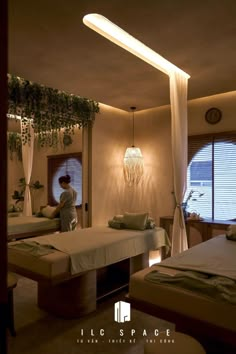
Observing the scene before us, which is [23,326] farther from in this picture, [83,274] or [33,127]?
[33,127]

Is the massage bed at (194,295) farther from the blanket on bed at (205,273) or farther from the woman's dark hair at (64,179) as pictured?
the woman's dark hair at (64,179)

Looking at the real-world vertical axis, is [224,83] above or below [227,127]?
above

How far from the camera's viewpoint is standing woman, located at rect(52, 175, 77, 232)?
3.86m

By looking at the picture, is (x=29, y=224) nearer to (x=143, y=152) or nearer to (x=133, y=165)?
(x=133, y=165)

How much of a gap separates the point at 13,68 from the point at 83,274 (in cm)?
235

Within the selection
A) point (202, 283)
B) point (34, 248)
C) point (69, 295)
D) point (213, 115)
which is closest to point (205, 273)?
point (202, 283)

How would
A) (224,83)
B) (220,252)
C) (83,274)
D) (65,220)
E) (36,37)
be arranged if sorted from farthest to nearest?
(65,220), (224,83), (83,274), (220,252), (36,37)

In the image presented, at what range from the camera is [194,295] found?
5.86 ft

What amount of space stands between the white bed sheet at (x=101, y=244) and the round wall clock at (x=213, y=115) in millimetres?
1884

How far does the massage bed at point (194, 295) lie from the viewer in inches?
65.7

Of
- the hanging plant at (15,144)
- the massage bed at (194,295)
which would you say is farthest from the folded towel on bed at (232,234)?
the hanging plant at (15,144)

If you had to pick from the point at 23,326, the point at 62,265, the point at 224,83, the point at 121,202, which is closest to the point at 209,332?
the point at 62,265

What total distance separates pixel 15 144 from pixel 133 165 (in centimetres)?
214

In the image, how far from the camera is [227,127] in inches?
160
